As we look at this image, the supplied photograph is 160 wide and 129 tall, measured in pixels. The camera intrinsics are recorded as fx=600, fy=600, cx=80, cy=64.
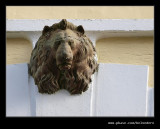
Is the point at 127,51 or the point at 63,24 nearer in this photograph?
the point at 63,24

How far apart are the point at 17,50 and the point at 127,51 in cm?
70

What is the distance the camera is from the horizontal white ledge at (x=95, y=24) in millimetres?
3773

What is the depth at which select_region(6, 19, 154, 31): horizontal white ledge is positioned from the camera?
3773 mm

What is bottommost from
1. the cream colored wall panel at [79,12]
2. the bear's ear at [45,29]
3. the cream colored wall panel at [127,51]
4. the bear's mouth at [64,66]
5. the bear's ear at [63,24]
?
the bear's mouth at [64,66]

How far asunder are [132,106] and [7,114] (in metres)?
0.75

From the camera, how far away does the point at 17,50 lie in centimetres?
379

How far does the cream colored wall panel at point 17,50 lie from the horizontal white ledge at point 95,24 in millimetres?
94

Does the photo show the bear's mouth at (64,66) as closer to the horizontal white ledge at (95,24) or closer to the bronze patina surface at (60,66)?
the bronze patina surface at (60,66)

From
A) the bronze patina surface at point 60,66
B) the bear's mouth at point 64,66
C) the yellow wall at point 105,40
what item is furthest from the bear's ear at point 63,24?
the yellow wall at point 105,40

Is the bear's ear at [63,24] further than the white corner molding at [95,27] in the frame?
No

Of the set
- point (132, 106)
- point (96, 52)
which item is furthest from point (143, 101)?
point (96, 52)

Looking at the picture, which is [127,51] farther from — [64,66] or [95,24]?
[64,66]

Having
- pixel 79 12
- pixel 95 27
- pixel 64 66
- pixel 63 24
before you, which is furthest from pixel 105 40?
pixel 64 66

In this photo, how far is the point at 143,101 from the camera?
142 inches
